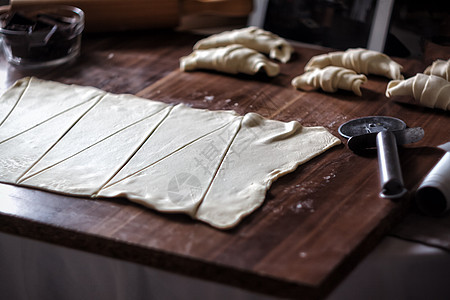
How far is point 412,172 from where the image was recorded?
125cm

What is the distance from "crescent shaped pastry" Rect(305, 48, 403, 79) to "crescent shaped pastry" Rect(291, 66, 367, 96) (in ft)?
0.30

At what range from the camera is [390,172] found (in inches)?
44.7

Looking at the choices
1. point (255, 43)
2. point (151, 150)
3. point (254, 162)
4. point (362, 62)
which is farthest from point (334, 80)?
point (151, 150)

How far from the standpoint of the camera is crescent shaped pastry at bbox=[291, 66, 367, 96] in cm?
164

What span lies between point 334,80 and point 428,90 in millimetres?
276

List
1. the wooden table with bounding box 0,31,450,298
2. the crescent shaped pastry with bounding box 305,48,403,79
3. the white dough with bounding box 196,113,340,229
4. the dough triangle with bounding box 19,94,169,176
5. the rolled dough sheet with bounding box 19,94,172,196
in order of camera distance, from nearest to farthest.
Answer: the wooden table with bounding box 0,31,450,298 → the white dough with bounding box 196,113,340,229 → the rolled dough sheet with bounding box 19,94,172,196 → the dough triangle with bounding box 19,94,169,176 → the crescent shaped pastry with bounding box 305,48,403,79

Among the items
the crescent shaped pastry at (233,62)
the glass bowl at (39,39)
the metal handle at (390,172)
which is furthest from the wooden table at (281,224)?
the glass bowl at (39,39)

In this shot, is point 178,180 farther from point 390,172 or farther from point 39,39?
point 39,39

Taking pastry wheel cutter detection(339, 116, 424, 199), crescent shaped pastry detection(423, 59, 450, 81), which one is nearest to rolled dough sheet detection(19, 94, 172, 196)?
pastry wheel cutter detection(339, 116, 424, 199)

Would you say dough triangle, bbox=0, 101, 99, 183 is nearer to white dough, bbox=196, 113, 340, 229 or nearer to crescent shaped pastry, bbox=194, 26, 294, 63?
white dough, bbox=196, 113, 340, 229

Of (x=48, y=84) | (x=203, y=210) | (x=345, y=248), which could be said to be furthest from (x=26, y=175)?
(x=345, y=248)

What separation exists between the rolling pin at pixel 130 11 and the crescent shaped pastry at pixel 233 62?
0.42 metres

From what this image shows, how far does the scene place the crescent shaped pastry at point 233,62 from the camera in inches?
69.3

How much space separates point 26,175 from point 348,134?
2.63ft
